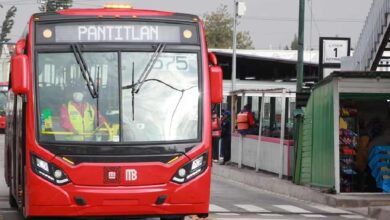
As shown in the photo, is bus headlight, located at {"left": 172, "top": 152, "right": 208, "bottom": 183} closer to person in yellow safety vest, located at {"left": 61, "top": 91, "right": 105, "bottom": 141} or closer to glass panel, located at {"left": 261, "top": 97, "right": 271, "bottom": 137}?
person in yellow safety vest, located at {"left": 61, "top": 91, "right": 105, "bottom": 141}

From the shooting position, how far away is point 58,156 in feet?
38.4

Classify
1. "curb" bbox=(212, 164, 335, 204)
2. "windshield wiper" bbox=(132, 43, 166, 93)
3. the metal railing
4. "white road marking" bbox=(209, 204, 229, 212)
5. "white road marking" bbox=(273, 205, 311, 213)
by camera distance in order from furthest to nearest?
the metal railing, "curb" bbox=(212, 164, 335, 204), "white road marking" bbox=(273, 205, 311, 213), "white road marking" bbox=(209, 204, 229, 212), "windshield wiper" bbox=(132, 43, 166, 93)

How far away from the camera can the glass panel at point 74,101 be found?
11.9 meters

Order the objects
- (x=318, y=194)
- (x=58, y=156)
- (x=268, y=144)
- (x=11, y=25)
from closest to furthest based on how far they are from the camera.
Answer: (x=58, y=156) → (x=318, y=194) → (x=268, y=144) → (x=11, y=25)

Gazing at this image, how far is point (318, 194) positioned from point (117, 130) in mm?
8490

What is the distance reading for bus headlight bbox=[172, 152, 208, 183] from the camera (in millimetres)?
11977

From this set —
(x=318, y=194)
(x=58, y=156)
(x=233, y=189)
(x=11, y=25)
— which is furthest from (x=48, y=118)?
(x=11, y=25)

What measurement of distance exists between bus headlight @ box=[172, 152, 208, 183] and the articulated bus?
0.01m

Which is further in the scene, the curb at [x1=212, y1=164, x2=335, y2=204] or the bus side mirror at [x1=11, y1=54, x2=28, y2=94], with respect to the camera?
the curb at [x1=212, y1=164, x2=335, y2=204]

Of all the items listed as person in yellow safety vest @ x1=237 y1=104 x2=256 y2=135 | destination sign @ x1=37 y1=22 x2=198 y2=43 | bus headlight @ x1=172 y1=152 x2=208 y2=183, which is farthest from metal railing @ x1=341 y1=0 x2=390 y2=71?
bus headlight @ x1=172 y1=152 x2=208 y2=183

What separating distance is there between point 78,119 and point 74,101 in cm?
23

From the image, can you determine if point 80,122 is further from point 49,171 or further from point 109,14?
point 109,14

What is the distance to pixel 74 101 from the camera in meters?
12.0

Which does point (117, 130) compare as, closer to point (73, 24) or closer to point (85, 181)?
point (85, 181)
